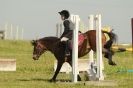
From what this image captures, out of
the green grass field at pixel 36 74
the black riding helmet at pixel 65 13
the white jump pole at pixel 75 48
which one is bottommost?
the green grass field at pixel 36 74

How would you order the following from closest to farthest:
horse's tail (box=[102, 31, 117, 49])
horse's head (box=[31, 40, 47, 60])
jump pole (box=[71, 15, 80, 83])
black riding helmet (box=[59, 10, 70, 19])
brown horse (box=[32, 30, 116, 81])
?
jump pole (box=[71, 15, 80, 83])
black riding helmet (box=[59, 10, 70, 19])
brown horse (box=[32, 30, 116, 81])
horse's tail (box=[102, 31, 117, 49])
horse's head (box=[31, 40, 47, 60])

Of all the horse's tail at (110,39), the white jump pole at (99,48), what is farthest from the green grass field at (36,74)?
the horse's tail at (110,39)

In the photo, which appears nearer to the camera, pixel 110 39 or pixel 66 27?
pixel 66 27

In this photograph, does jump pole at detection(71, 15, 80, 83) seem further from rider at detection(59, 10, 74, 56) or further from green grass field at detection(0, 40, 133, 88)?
green grass field at detection(0, 40, 133, 88)

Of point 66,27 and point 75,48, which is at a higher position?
point 66,27

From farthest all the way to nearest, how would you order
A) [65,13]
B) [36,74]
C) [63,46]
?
[36,74] < [63,46] < [65,13]

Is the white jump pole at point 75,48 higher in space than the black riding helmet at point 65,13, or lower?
lower

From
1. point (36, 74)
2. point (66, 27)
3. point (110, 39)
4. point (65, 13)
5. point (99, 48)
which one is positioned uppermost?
point (65, 13)

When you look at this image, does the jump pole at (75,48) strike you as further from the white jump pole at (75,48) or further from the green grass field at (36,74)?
the green grass field at (36,74)

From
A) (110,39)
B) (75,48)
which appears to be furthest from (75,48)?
(110,39)

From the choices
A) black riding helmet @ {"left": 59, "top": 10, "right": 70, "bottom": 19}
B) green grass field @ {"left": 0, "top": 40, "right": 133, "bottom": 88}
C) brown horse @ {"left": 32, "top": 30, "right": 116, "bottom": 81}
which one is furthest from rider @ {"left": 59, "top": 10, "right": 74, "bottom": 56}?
green grass field @ {"left": 0, "top": 40, "right": 133, "bottom": 88}

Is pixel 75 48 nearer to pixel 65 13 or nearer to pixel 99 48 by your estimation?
pixel 99 48

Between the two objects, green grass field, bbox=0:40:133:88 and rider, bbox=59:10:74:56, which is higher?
rider, bbox=59:10:74:56

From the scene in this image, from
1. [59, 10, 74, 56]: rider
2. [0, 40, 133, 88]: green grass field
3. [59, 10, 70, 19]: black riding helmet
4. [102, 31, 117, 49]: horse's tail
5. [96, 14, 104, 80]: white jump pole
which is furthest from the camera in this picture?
[102, 31, 117, 49]: horse's tail
